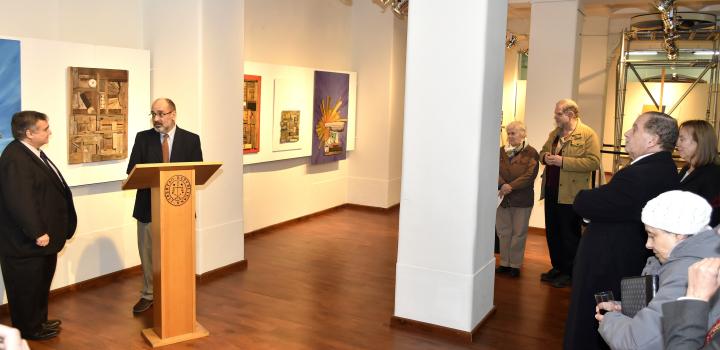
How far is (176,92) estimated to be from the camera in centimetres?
634

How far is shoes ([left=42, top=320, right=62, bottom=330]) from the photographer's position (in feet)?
16.1

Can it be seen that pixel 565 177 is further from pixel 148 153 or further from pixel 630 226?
pixel 148 153

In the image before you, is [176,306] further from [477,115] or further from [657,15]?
[657,15]

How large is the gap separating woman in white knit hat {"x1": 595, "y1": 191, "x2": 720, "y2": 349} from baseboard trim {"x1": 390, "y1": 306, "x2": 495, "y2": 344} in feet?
8.34

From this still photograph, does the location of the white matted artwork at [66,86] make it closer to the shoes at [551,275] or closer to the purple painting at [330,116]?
the purple painting at [330,116]

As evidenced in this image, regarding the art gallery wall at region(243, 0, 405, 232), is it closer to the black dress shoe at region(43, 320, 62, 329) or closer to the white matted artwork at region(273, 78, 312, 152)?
the white matted artwork at region(273, 78, 312, 152)

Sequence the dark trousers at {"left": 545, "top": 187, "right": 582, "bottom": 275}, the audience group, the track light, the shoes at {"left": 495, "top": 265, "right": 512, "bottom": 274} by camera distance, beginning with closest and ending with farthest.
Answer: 1. the audience group
2. the dark trousers at {"left": 545, "top": 187, "right": 582, "bottom": 275}
3. the shoes at {"left": 495, "top": 265, "right": 512, "bottom": 274}
4. the track light

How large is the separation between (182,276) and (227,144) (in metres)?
2.09

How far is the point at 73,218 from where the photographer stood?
5020 millimetres

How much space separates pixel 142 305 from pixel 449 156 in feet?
9.69

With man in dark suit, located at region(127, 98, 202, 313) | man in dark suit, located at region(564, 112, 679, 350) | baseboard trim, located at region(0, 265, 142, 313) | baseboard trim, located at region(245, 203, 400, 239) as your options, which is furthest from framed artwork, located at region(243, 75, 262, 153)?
man in dark suit, located at region(564, 112, 679, 350)

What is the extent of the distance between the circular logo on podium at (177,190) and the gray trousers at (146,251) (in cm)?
92

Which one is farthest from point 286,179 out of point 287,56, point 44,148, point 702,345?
point 702,345

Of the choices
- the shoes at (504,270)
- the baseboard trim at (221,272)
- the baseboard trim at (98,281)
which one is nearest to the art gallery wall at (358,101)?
the baseboard trim at (221,272)
